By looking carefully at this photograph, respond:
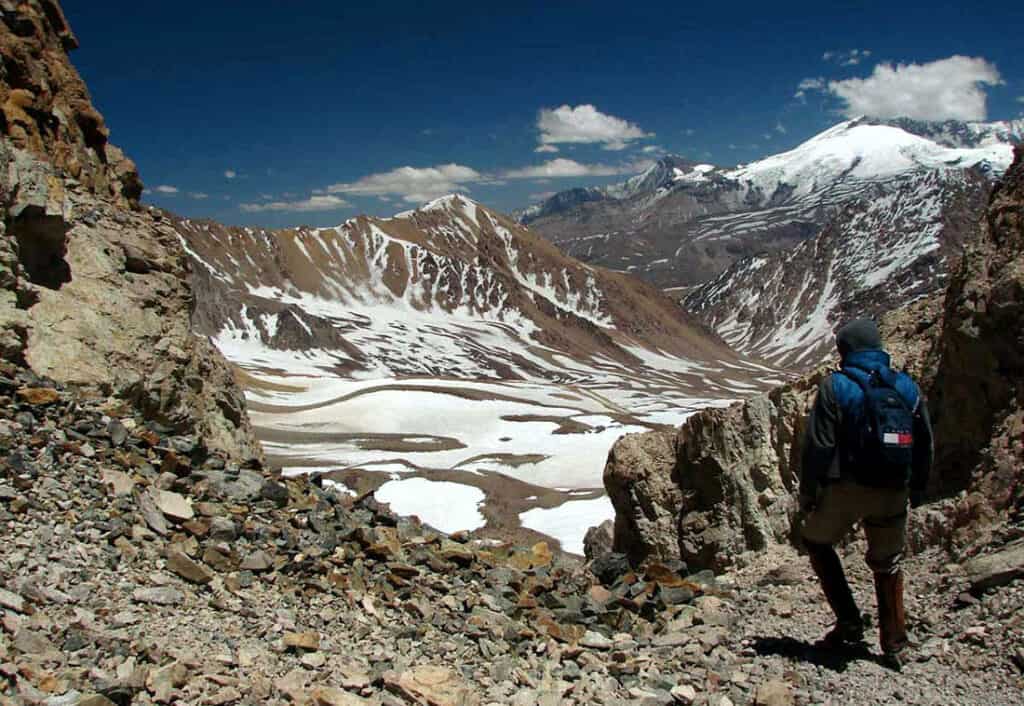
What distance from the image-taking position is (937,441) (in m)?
10.3

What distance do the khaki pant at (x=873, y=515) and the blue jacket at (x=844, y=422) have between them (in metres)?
0.20

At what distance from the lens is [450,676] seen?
23.5 ft

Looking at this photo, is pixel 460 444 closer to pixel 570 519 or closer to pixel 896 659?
pixel 570 519

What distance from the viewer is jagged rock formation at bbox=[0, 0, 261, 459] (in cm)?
1241

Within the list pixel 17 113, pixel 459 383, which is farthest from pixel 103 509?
pixel 459 383

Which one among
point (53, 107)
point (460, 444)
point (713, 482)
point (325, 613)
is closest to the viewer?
point (325, 613)

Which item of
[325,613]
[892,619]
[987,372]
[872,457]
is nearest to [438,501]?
[325,613]

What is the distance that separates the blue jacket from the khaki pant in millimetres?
196

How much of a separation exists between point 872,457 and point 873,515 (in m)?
0.71

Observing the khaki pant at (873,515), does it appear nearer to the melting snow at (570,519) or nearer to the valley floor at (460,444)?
the melting snow at (570,519)

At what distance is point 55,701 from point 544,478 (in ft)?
196

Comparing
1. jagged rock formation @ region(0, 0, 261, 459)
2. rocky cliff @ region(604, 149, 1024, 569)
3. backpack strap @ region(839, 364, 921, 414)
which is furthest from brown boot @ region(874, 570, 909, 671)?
jagged rock formation @ region(0, 0, 261, 459)

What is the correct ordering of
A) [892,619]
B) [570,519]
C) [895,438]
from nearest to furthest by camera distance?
[895,438] < [892,619] < [570,519]

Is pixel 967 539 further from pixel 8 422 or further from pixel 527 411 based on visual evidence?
pixel 527 411
